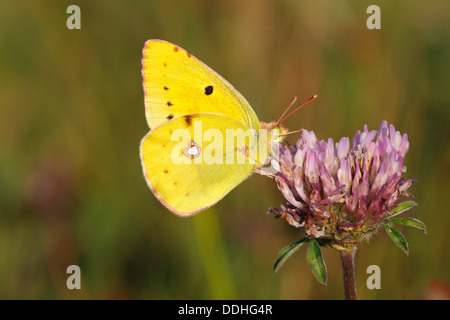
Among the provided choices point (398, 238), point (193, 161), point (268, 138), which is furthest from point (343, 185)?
point (193, 161)

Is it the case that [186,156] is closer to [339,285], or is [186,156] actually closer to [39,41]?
[339,285]

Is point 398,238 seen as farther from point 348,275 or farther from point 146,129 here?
point 146,129

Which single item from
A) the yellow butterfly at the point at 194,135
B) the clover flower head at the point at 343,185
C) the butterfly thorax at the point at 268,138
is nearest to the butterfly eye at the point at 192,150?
the yellow butterfly at the point at 194,135

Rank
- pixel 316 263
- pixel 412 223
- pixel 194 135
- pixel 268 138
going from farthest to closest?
pixel 194 135, pixel 268 138, pixel 412 223, pixel 316 263
